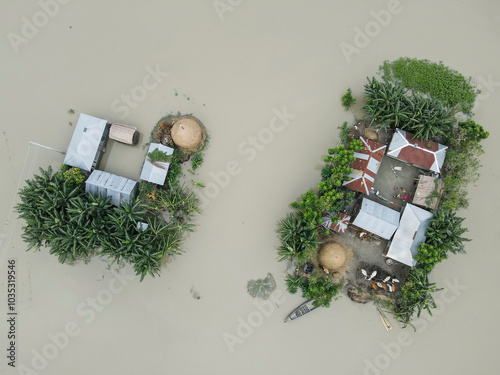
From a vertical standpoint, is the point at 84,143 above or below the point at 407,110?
below

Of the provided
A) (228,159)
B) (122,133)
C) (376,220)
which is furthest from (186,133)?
(376,220)

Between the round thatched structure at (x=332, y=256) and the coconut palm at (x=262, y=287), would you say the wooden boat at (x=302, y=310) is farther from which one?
the round thatched structure at (x=332, y=256)

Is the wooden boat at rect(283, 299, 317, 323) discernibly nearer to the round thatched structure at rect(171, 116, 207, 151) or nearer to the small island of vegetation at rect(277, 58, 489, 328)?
the small island of vegetation at rect(277, 58, 489, 328)

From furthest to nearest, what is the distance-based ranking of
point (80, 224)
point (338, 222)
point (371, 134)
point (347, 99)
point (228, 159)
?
point (228, 159) → point (347, 99) → point (371, 134) → point (338, 222) → point (80, 224)

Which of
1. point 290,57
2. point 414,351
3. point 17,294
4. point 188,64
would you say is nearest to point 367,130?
point 290,57

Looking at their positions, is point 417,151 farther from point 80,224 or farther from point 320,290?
point 80,224

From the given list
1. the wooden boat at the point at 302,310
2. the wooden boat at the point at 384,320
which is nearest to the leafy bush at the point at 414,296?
the wooden boat at the point at 384,320
